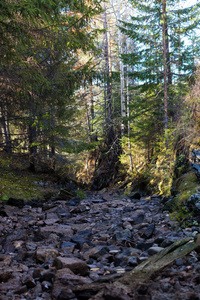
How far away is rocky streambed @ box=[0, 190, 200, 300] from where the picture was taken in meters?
2.32

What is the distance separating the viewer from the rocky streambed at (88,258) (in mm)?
2316

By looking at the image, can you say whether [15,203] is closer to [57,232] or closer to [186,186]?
[57,232]

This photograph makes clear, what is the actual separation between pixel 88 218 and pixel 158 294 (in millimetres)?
5054

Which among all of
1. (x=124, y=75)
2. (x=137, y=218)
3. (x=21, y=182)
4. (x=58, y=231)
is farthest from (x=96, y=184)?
(x=58, y=231)

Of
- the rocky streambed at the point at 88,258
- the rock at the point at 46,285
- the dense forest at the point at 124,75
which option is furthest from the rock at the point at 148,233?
the dense forest at the point at 124,75

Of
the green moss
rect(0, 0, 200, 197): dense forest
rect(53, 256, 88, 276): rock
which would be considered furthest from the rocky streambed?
rect(0, 0, 200, 197): dense forest

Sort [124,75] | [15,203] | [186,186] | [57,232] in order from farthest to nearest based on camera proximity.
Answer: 1. [124,75]
2. [15,203]
3. [186,186]
4. [57,232]

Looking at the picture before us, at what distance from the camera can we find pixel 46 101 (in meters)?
10.9

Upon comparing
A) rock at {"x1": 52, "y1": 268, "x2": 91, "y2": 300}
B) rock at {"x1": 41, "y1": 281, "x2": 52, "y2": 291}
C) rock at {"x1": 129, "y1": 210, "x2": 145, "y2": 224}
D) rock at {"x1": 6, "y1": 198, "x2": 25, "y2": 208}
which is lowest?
rock at {"x1": 6, "y1": 198, "x2": 25, "y2": 208}

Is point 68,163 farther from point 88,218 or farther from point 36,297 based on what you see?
point 36,297

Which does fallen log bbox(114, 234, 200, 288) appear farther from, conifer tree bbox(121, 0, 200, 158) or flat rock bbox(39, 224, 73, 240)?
conifer tree bbox(121, 0, 200, 158)

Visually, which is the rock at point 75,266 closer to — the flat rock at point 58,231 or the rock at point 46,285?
the rock at point 46,285

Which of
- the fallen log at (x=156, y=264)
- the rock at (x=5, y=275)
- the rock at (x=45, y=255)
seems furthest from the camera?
the rock at (x=45, y=255)

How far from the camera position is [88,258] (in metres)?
3.72
